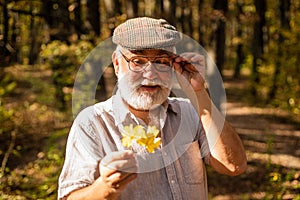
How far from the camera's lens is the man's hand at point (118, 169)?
5.87ft

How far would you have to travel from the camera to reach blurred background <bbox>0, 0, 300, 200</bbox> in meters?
5.81

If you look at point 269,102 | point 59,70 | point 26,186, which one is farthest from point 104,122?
point 269,102

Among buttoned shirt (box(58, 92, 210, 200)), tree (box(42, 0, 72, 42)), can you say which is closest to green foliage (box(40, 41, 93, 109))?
tree (box(42, 0, 72, 42))

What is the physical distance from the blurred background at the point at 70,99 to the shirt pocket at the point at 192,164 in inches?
71.6

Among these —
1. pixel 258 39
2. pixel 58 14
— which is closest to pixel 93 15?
pixel 58 14

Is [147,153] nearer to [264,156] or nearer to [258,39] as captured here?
[264,156]

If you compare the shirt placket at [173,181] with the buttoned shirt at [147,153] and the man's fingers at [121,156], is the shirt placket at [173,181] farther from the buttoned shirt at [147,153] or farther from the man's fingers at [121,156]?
the man's fingers at [121,156]

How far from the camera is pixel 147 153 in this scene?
237 cm

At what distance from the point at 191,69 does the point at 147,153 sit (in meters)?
0.49

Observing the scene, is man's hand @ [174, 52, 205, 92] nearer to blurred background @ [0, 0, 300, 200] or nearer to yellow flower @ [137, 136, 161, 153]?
yellow flower @ [137, 136, 161, 153]

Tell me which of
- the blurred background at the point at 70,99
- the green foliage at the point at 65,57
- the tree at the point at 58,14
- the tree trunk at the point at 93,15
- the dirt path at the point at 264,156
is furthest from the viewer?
the tree trunk at the point at 93,15

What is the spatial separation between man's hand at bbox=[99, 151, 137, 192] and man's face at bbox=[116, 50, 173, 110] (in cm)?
57

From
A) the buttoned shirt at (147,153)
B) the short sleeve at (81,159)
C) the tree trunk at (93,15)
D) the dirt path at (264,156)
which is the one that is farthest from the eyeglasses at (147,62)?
the tree trunk at (93,15)

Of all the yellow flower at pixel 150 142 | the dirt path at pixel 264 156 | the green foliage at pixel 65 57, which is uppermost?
the yellow flower at pixel 150 142
